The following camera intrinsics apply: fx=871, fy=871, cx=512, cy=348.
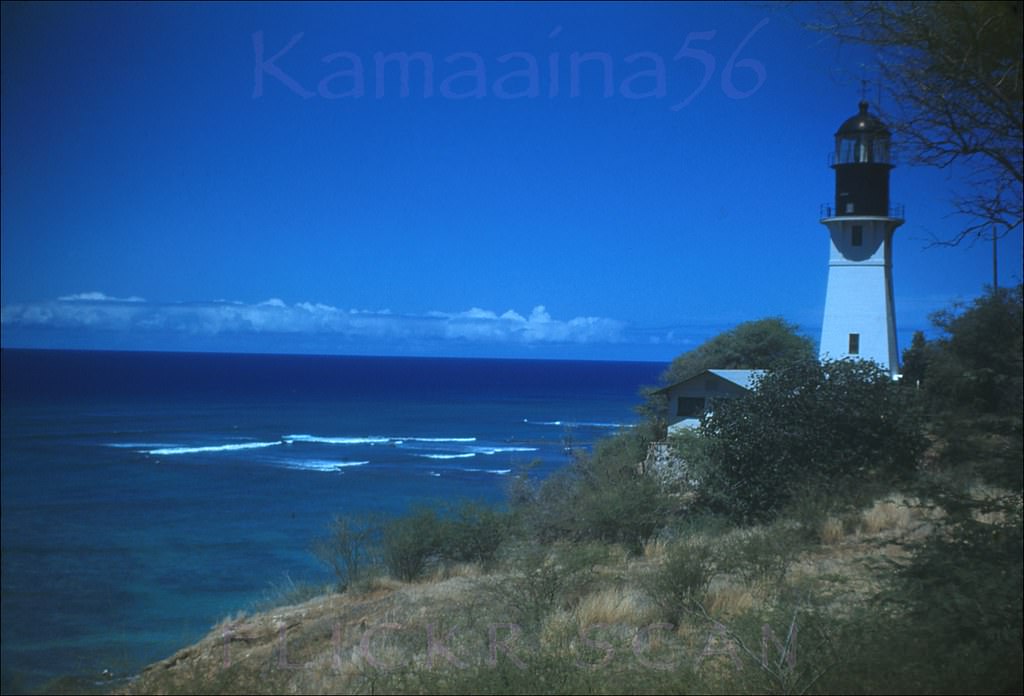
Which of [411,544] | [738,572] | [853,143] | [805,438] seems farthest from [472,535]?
[853,143]

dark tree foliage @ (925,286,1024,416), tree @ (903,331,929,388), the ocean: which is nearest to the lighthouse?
tree @ (903,331,929,388)

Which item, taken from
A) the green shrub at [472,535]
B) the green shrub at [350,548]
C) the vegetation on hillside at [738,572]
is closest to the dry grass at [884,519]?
the vegetation on hillside at [738,572]

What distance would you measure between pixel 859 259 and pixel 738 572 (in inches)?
846

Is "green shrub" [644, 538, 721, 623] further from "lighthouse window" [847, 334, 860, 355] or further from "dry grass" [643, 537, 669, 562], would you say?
"lighthouse window" [847, 334, 860, 355]

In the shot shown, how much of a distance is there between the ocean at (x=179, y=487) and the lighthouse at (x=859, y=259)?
731 cm

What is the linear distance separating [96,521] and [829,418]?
2387 centimetres

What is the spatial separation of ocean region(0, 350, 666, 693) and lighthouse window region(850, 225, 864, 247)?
9055 millimetres

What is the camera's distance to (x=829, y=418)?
57.1 ft

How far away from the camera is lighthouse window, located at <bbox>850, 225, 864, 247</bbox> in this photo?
91.7ft

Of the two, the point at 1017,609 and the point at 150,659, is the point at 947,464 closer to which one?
the point at 1017,609

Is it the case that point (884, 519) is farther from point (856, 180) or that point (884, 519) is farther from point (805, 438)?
point (856, 180)

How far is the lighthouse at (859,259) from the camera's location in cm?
2741

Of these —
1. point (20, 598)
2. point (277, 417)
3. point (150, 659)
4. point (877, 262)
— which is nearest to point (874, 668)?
point (150, 659)

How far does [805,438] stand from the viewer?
17391mm
